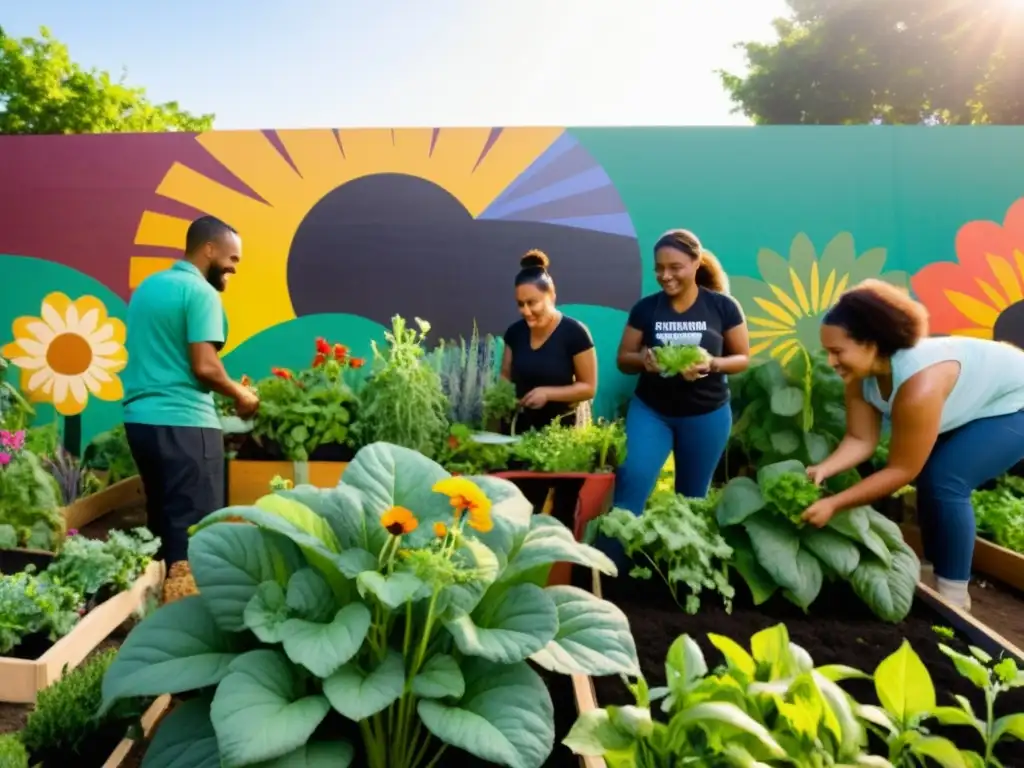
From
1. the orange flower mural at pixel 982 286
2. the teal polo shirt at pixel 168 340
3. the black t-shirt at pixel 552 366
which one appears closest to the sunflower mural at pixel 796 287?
the orange flower mural at pixel 982 286

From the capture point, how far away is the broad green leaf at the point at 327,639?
3.40 ft

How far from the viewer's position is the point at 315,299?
520 cm

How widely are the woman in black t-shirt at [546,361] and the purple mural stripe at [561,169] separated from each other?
197cm

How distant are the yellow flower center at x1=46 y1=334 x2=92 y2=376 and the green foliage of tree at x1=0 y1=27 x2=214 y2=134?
10608 mm

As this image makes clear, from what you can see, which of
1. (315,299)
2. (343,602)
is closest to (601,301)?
(315,299)

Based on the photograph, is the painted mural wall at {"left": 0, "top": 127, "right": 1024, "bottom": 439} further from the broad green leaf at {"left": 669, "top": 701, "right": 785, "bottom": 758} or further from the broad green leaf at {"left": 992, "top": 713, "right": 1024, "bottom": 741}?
the broad green leaf at {"left": 669, "top": 701, "right": 785, "bottom": 758}

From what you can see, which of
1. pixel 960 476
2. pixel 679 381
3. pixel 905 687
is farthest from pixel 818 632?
pixel 679 381

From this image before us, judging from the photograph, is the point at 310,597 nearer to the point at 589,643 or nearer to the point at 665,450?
the point at 589,643

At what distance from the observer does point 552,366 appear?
3180mm

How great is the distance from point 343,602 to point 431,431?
1.81 meters

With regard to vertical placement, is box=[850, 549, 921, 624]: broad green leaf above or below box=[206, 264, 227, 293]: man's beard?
below

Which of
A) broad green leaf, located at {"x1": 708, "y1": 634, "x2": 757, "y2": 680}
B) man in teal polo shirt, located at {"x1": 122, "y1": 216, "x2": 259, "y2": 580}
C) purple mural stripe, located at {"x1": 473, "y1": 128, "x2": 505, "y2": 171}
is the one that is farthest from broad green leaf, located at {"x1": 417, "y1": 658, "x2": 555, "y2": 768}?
purple mural stripe, located at {"x1": 473, "y1": 128, "x2": 505, "y2": 171}

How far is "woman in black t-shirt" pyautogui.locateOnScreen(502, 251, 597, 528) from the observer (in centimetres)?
311

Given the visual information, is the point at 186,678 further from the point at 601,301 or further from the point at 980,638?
the point at 601,301
